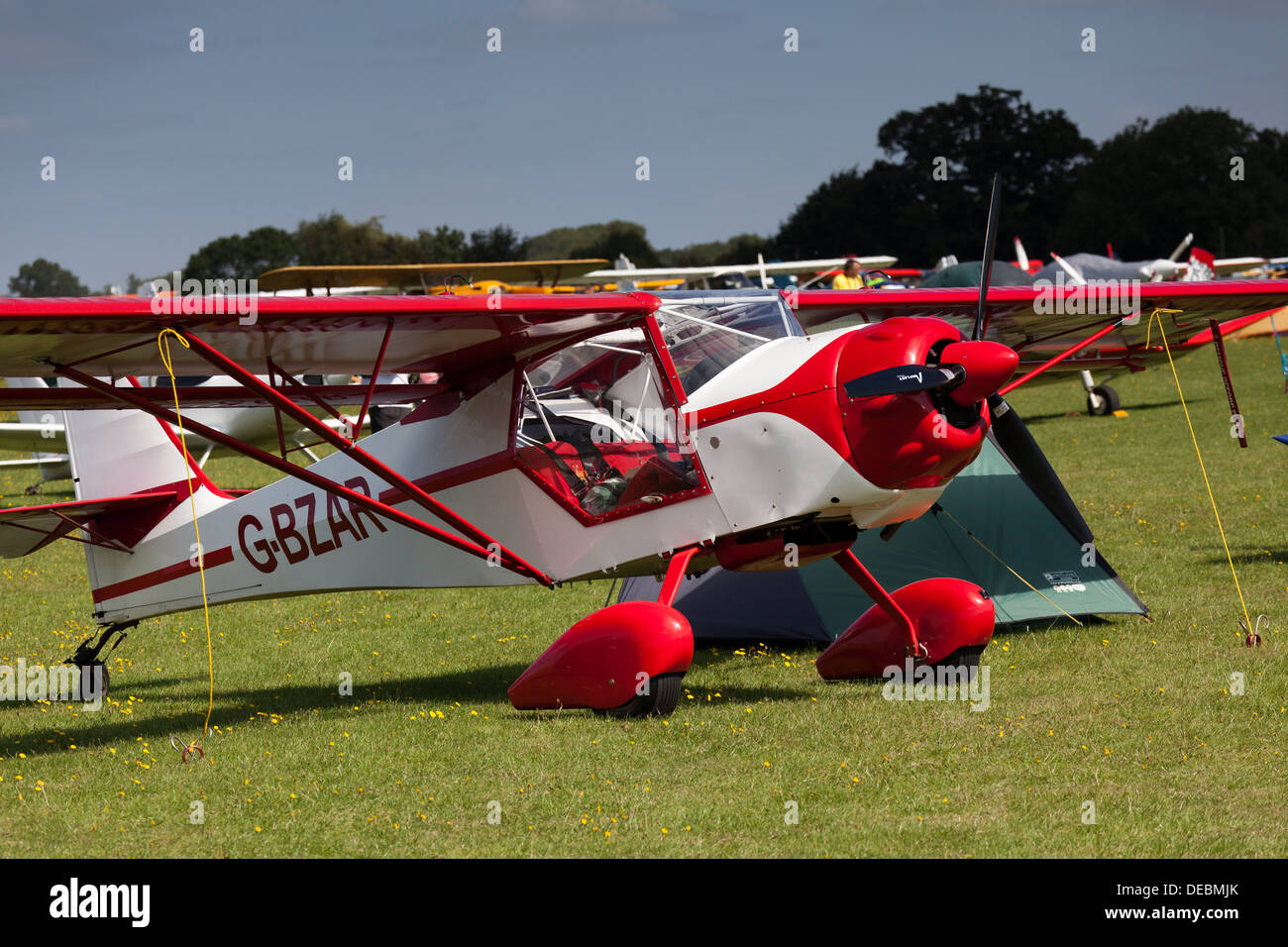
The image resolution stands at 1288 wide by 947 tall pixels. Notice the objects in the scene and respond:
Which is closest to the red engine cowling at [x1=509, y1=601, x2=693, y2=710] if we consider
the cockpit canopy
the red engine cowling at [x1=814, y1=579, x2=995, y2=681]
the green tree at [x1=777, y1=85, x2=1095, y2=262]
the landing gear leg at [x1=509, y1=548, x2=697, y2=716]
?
the landing gear leg at [x1=509, y1=548, x2=697, y2=716]

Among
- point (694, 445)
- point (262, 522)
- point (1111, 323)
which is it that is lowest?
point (262, 522)

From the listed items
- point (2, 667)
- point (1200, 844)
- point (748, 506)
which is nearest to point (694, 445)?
point (748, 506)

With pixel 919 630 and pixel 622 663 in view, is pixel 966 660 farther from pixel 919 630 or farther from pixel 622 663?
pixel 622 663

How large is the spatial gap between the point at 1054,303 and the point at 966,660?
2808 millimetres

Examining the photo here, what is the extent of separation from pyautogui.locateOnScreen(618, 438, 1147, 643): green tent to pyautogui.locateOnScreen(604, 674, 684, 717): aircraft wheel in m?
2.52

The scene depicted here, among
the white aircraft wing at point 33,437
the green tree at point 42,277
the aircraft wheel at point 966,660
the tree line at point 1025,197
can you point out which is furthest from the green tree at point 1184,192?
the green tree at point 42,277

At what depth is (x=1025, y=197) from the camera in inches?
3602

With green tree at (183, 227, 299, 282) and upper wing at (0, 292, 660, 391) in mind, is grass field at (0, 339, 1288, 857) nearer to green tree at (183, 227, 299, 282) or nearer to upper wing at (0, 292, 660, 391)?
upper wing at (0, 292, 660, 391)

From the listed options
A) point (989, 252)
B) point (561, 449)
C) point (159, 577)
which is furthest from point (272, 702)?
point (989, 252)

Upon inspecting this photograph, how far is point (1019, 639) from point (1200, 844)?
4.45 m

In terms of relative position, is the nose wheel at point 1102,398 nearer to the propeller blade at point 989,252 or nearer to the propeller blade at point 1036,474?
the propeller blade at point 1036,474

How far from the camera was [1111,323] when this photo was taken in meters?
9.69

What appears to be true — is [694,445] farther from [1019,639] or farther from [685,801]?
[1019,639]

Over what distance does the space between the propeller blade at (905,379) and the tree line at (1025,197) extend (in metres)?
66.2
